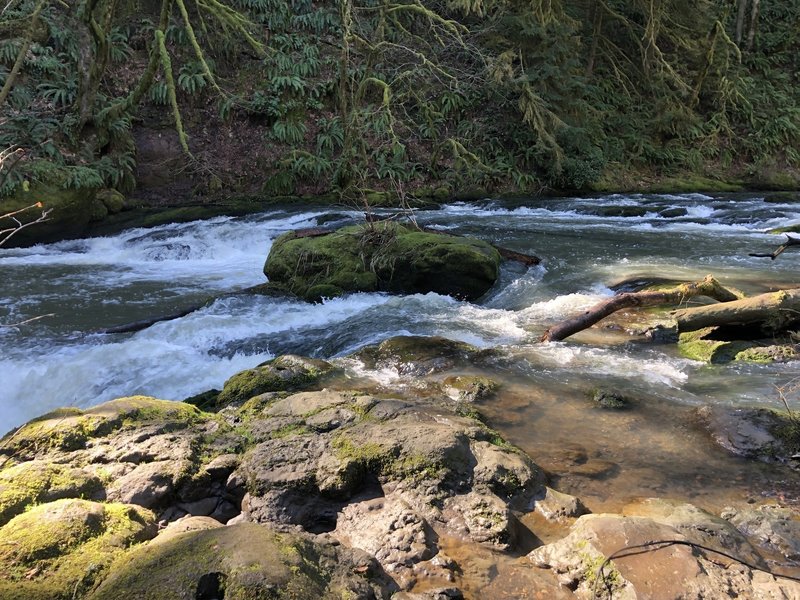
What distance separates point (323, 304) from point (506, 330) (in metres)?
2.76

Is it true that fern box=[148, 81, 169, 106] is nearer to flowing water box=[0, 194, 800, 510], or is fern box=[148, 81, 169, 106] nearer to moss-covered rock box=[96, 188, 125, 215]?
moss-covered rock box=[96, 188, 125, 215]

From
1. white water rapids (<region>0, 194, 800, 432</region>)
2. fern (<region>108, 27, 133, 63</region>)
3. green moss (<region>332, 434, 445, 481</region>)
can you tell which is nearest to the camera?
green moss (<region>332, 434, 445, 481</region>)

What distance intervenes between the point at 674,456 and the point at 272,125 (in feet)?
58.6

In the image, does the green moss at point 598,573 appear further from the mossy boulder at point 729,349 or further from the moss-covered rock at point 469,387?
the mossy boulder at point 729,349

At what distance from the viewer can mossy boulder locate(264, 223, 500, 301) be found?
8.23 metres

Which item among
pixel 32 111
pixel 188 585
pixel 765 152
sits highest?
pixel 32 111

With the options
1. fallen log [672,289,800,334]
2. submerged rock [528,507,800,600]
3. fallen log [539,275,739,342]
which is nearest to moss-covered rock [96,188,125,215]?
fallen log [539,275,739,342]

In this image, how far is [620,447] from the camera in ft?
12.0

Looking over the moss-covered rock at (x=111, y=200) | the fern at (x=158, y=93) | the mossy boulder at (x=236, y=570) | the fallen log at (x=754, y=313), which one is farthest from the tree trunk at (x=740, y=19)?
the mossy boulder at (x=236, y=570)

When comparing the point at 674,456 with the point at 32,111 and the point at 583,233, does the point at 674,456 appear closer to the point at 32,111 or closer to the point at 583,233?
the point at 583,233

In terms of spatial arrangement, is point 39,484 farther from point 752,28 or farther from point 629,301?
point 752,28

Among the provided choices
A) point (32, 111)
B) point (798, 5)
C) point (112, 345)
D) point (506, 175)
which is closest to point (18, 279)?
point (112, 345)

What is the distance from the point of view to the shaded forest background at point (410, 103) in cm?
1543

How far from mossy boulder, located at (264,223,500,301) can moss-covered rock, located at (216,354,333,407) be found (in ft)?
10.5
